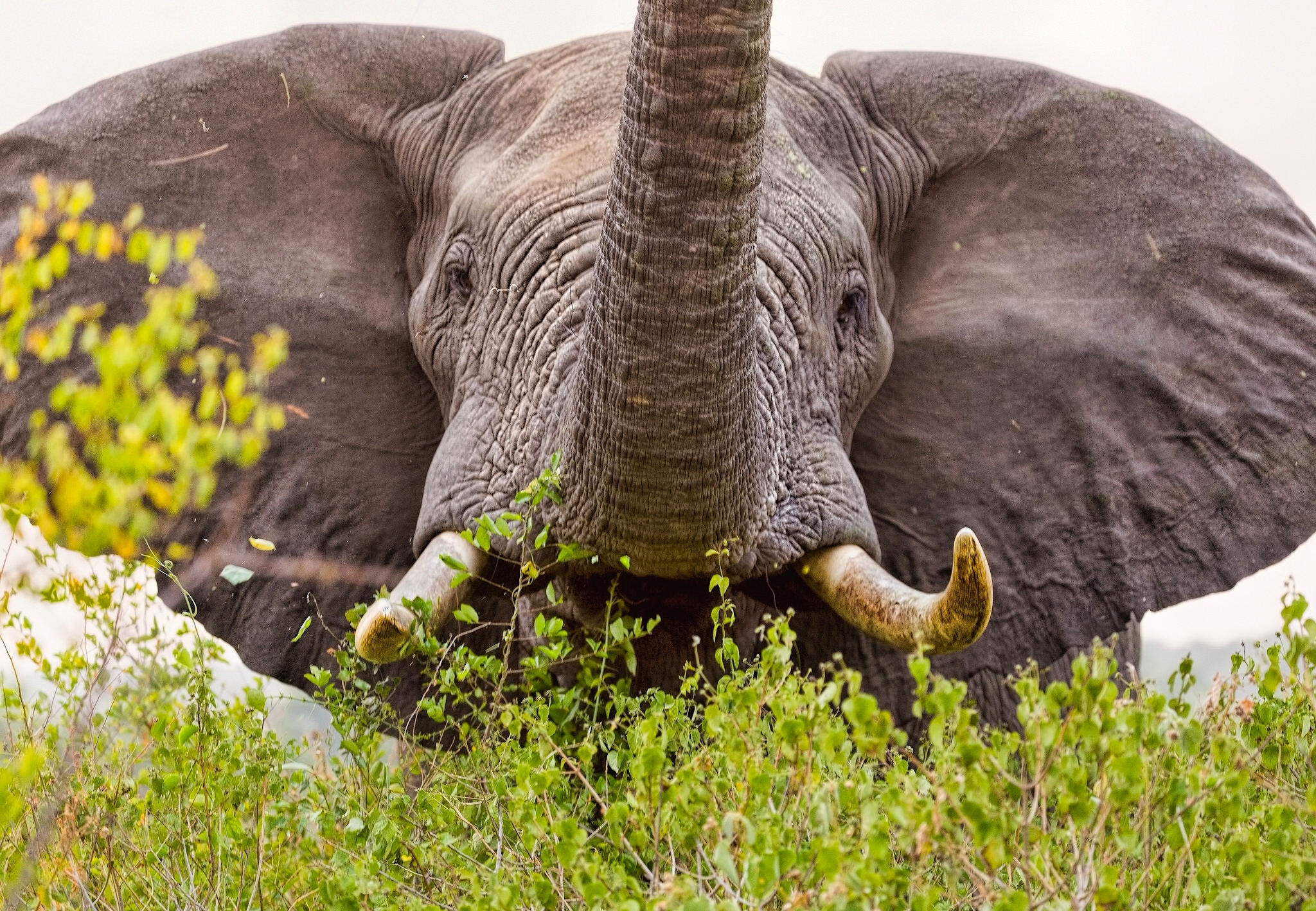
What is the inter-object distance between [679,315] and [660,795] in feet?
2.88

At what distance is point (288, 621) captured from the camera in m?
4.07

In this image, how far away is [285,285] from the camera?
4.07 meters

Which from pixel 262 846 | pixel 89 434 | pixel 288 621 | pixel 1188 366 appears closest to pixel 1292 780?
pixel 1188 366

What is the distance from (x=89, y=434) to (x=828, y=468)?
6.50 feet

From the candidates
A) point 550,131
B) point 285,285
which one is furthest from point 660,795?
point 285,285

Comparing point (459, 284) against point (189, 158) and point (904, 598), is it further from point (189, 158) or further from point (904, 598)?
point (904, 598)

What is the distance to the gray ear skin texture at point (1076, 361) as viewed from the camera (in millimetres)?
4055

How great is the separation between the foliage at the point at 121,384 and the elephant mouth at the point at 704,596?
959mm

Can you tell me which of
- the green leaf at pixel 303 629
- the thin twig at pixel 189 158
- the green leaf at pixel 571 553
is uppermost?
the thin twig at pixel 189 158

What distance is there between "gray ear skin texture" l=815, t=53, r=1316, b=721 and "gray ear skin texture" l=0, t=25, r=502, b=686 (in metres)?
1.22

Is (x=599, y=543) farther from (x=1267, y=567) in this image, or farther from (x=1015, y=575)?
(x=1267, y=567)

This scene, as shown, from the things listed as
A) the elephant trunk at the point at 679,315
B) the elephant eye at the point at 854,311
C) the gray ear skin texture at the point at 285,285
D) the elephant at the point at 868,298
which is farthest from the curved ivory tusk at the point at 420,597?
the elephant eye at the point at 854,311

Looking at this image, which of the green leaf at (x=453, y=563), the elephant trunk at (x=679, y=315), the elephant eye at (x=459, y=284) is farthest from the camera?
the elephant eye at (x=459, y=284)

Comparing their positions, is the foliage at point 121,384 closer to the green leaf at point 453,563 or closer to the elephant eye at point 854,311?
the green leaf at point 453,563
